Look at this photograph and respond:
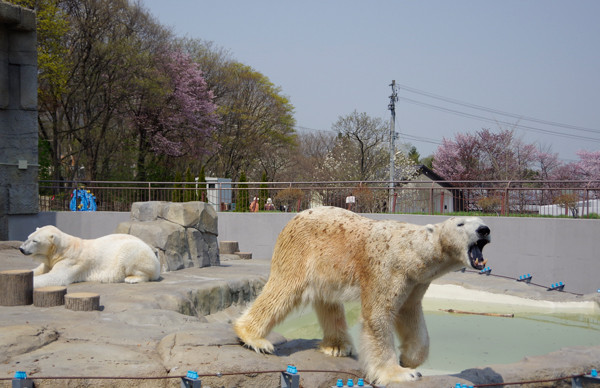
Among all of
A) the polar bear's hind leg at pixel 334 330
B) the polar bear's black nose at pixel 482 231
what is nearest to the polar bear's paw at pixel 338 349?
the polar bear's hind leg at pixel 334 330

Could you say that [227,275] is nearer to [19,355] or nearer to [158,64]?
[19,355]

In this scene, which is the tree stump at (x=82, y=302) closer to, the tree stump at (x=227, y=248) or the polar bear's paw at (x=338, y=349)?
the polar bear's paw at (x=338, y=349)

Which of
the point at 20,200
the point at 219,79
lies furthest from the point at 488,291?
the point at 219,79

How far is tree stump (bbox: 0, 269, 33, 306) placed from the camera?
696 centimetres

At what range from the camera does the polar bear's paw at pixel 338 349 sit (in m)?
4.95

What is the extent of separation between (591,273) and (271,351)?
34.9 feet

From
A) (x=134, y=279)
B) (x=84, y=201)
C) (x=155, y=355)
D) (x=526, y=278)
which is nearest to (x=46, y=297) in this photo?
(x=134, y=279)

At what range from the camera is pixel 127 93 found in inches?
992

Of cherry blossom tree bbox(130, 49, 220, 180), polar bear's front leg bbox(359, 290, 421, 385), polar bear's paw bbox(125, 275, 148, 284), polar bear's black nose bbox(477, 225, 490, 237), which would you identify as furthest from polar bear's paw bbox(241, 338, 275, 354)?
cherry blossom tree bbox(130, 49, 220, 180)

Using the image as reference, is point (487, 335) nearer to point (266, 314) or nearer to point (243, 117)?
point (266, 314)

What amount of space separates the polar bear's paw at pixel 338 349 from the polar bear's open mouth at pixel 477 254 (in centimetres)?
161

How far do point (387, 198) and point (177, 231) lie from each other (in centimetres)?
887

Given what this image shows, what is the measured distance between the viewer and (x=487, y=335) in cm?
852

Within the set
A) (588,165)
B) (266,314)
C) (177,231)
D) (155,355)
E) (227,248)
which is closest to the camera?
(155,355)
